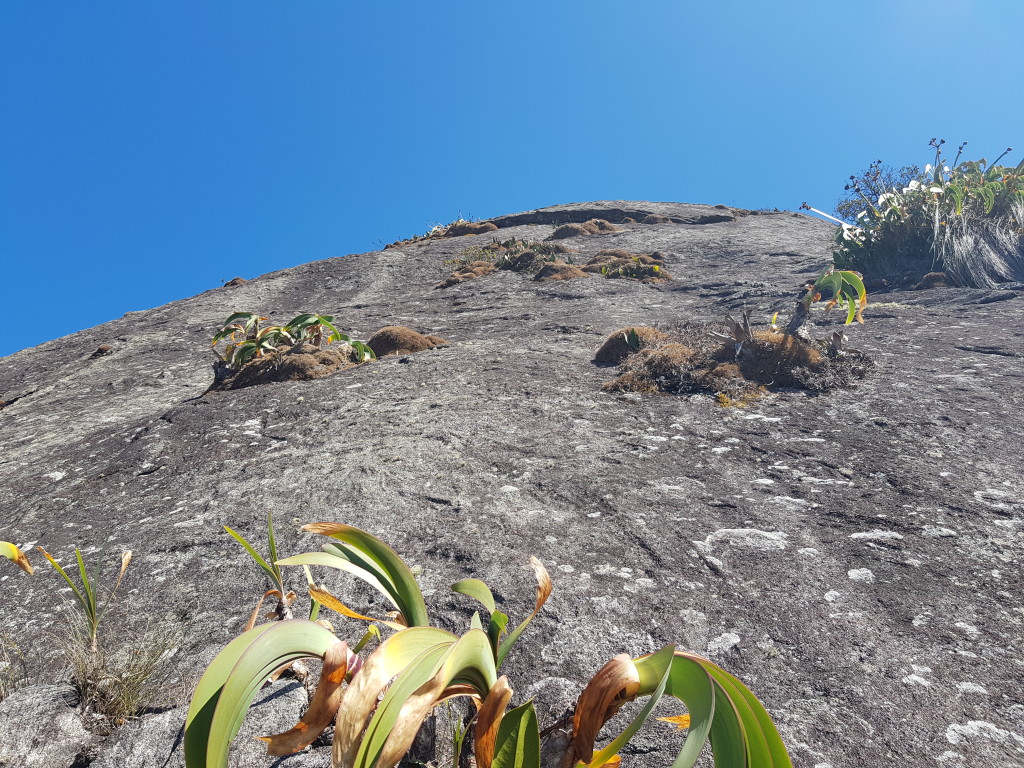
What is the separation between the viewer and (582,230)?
59.5 ft

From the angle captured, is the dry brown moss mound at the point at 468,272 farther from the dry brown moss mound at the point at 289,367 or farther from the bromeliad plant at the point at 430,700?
the bromeliad plant at the point at 430,700

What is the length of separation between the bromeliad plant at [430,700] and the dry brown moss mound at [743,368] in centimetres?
392

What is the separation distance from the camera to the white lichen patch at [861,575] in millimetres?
2707

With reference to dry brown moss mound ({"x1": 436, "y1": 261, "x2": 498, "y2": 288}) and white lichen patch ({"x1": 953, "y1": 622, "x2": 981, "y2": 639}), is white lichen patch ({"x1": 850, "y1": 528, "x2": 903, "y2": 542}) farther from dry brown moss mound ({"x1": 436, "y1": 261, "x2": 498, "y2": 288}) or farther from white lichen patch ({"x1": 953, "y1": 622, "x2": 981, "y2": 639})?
dry brown moss mound ({"x1": 436, "y1": 261, "x2": 498, "y2": 288})

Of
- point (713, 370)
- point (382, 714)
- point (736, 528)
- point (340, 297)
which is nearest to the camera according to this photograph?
point (382, 714)

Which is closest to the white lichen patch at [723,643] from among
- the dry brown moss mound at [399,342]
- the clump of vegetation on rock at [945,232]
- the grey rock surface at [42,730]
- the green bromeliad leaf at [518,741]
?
the green bromeliad leaf at [518,741]

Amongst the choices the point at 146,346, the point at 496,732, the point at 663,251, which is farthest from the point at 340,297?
the point at 496,732

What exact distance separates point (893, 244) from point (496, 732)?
12074mm

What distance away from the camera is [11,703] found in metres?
1.87

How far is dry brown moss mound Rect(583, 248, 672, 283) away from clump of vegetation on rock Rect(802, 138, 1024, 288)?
10.0 ft

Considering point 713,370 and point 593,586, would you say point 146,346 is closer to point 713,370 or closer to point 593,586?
point 713,370

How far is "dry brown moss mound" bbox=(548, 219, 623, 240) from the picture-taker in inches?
707

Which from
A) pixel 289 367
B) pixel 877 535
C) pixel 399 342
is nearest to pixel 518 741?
pixel 877 535

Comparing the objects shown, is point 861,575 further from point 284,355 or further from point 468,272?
point 468,272
